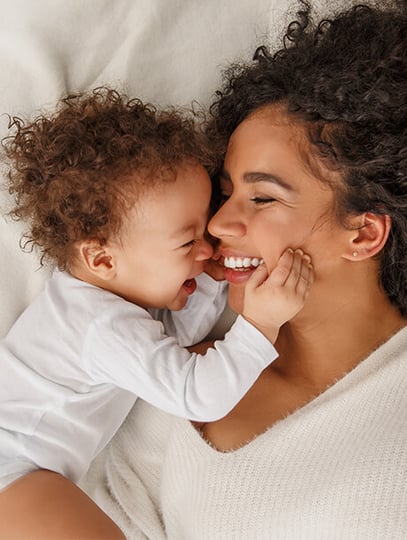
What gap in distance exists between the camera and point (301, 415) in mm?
1696

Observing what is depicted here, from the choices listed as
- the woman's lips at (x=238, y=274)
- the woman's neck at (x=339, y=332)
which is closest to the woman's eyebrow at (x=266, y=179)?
the woman's lips at (x=238, y=274)

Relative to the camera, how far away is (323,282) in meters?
1.72

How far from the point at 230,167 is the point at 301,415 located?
1.93ft

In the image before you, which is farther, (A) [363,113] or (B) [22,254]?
(B) [22,254]

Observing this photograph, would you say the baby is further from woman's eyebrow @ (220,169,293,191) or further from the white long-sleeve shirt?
woman's eyebrow @ (220,169,293,191)

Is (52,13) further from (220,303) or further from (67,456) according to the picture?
(67,456)

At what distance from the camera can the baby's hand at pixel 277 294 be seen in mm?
1599

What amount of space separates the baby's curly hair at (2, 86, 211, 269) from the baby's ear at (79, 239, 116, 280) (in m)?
0.02

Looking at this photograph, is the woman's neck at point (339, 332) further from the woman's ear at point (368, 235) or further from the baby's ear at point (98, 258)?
the baby's ear at point (98, 258)

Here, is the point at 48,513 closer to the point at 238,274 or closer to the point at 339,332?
the point at 238,274

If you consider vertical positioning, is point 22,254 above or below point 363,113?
below

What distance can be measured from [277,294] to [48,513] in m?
0.68

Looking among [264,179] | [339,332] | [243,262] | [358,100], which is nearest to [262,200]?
[264,179]

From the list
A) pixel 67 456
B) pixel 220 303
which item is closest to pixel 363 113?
pixel 220 303
